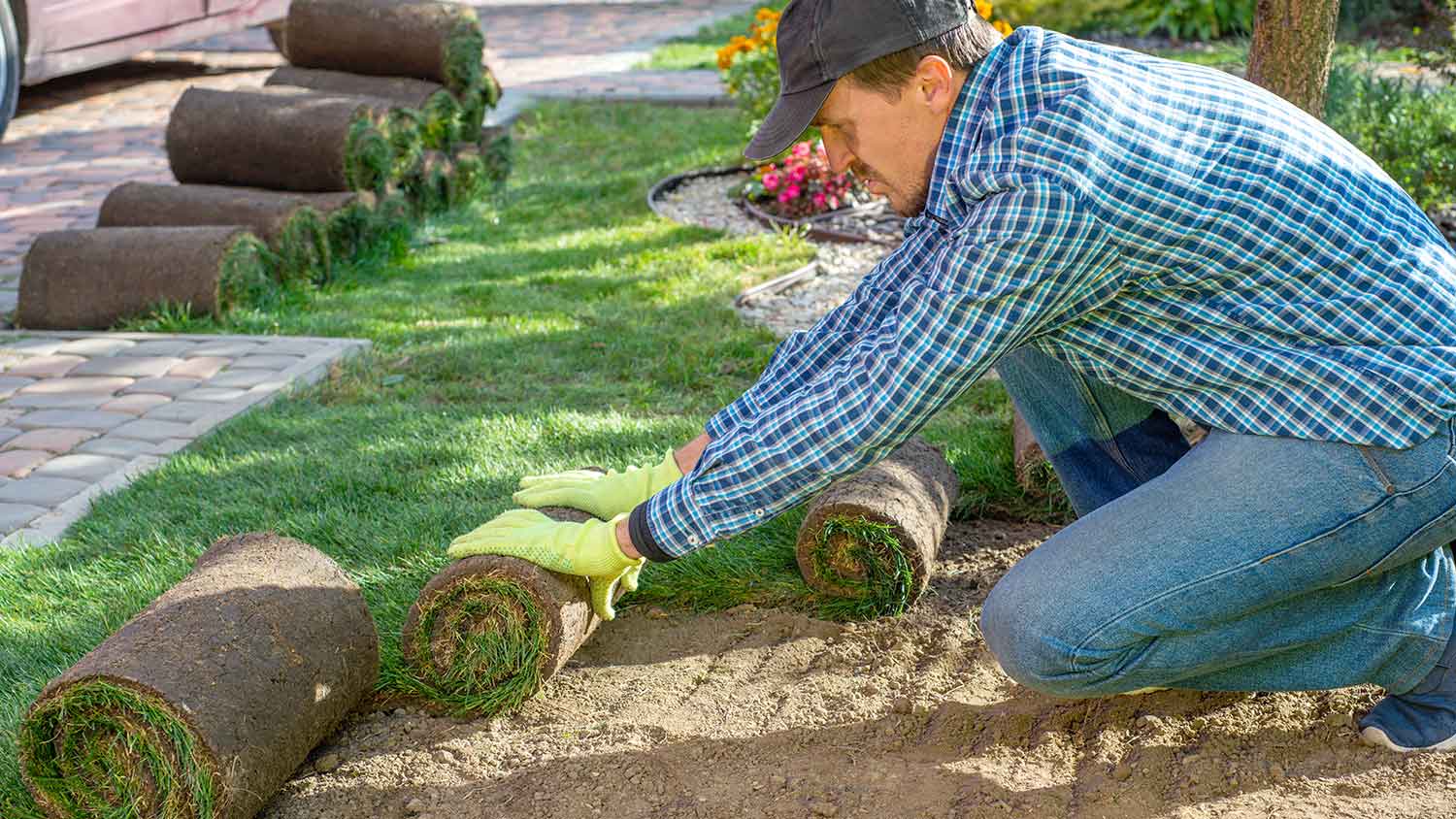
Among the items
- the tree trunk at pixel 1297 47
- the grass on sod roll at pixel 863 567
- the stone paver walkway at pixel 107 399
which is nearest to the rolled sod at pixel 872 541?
the grass on sod roll at pixel 863 567

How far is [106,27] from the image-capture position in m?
8.82

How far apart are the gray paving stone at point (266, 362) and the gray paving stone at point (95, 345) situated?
509 millimetres

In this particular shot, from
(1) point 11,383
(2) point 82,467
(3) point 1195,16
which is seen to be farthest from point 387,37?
(3) point 1195,16

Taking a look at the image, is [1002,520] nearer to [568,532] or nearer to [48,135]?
[568,532]

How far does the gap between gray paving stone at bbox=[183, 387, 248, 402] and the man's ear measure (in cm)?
310

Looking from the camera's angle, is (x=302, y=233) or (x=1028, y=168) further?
(x=302, y=233)

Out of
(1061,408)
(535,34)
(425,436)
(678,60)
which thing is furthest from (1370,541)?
(535,34)

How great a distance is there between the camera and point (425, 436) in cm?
416

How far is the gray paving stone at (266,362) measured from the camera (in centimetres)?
489

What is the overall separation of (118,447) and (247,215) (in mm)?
1935

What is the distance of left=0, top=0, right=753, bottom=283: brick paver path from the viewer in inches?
294

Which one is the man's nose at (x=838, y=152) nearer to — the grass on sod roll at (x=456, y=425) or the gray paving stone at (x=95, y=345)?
the grass on sod roll at (x=456, y=425)

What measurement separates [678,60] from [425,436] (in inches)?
348

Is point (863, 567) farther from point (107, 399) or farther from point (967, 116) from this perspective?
point (107, 399)
